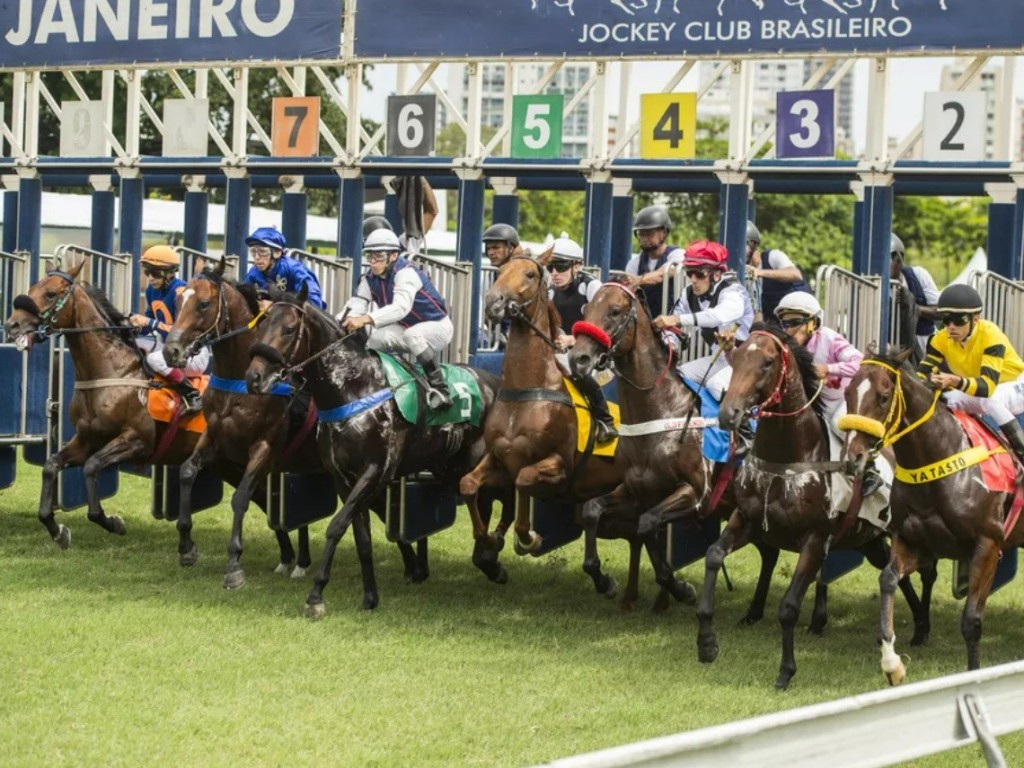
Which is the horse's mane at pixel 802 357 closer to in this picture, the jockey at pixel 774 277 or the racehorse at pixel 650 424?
the racehorse at pixel 650 424

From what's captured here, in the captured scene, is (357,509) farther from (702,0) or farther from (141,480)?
(141,480)

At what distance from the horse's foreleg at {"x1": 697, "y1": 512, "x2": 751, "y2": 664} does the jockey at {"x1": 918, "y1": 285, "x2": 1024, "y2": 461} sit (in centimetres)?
120

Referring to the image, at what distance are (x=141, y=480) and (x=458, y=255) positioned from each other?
209 inches

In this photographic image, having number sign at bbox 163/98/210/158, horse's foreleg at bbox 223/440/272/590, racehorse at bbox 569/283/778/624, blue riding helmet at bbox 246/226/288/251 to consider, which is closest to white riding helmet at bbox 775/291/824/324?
racehorse at bbox 569/283/778/624

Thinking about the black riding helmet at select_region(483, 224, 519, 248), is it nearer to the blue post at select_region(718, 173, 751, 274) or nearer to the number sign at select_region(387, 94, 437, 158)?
the blue post at select_region(718, 173, 751, 274)

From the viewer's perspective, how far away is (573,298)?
35.2 ft

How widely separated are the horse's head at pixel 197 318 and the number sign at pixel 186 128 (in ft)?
14.2

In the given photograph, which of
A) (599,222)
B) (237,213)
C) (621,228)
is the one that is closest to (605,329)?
(599,222)

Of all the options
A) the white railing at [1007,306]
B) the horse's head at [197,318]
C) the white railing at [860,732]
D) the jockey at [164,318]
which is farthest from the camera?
the jockey at [164,318]

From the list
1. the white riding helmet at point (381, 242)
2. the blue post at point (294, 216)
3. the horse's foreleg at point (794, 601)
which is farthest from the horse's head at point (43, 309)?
the horse's foreleg at point (794, 601)

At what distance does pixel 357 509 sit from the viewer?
33.7 ft

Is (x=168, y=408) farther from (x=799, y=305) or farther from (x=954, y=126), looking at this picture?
(x=954, y=126)

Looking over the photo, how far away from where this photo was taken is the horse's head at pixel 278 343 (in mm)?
9750

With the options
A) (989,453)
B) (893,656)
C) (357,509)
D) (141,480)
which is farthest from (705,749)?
(141,480)
